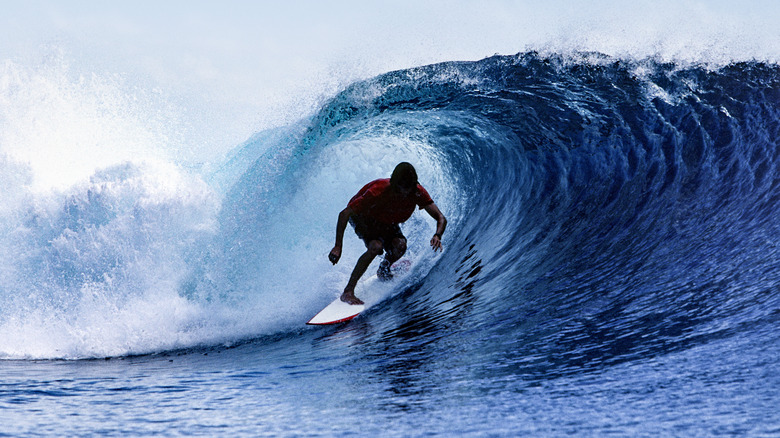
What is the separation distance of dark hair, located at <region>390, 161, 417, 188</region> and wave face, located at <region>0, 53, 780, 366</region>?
109 cm

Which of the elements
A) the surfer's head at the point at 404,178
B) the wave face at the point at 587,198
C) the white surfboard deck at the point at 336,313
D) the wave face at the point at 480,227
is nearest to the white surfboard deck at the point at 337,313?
the white surfboard deck at the point at 336,313

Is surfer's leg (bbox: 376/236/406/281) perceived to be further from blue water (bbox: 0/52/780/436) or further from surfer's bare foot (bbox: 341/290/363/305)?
surfer's bare foot (bbox: 341/290/363/305)

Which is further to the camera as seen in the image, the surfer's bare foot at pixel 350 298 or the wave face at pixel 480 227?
the surfer's bare foot at pixel 350 298

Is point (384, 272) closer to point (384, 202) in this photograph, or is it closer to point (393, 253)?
point (393, 253)

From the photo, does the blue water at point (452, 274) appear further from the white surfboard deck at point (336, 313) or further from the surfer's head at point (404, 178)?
the surfer's head at point (404, 178)

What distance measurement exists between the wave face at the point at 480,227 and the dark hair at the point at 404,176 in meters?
1.09

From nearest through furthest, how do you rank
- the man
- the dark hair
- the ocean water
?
the ocean water < the dark hair < the man

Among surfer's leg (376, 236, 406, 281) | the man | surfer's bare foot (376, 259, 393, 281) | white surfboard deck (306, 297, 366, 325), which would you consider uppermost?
the man

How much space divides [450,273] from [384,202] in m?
1.44

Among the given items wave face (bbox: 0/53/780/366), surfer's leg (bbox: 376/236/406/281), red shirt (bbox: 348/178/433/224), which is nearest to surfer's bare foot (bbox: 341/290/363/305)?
wave face (bbox: 0/53/780/366)

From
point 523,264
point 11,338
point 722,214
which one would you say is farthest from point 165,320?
point 722,214

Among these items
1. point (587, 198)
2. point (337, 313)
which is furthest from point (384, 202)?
Answer: point (587, 198)

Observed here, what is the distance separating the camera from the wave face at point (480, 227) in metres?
4.15

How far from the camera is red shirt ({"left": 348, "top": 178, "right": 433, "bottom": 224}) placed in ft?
16.8
